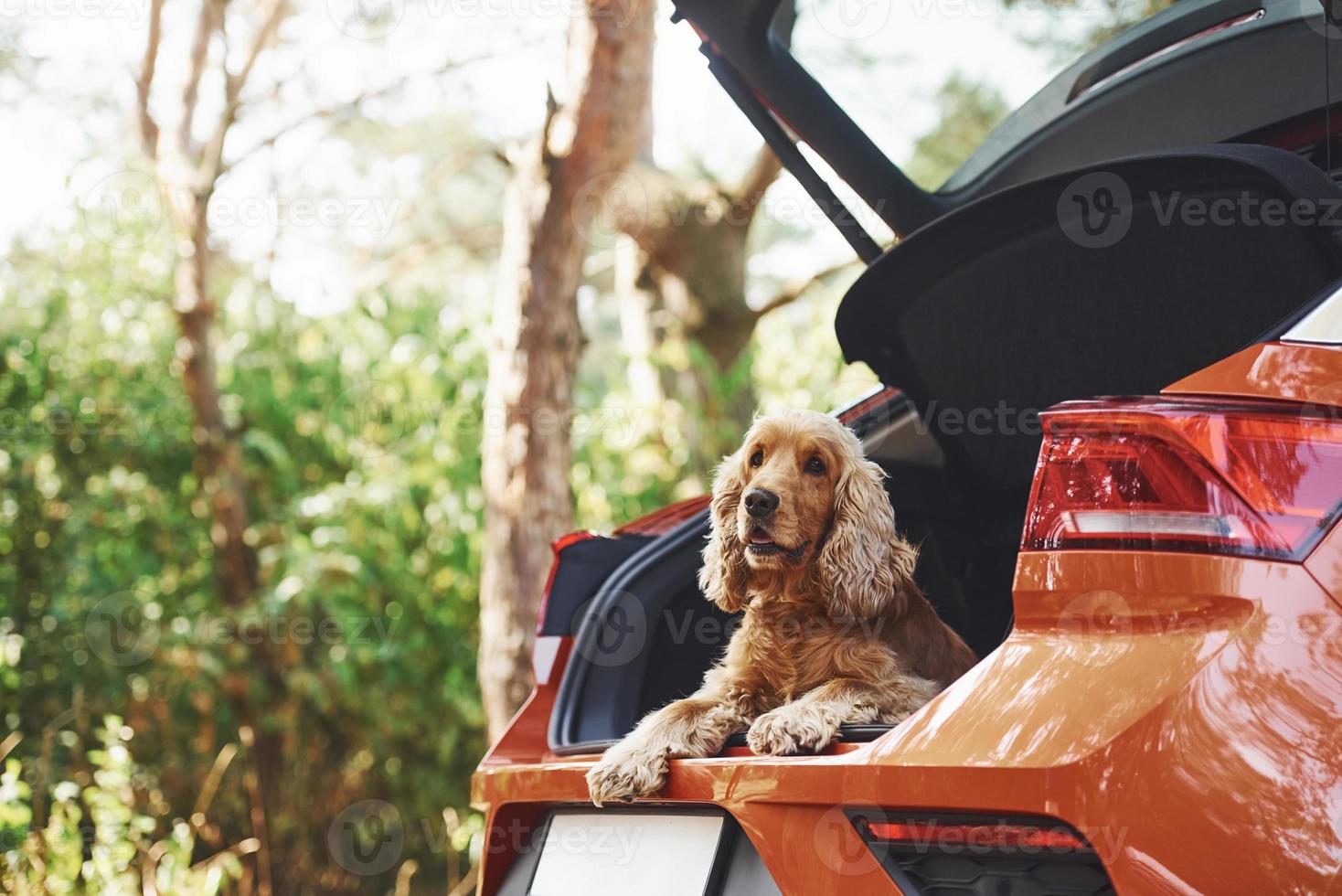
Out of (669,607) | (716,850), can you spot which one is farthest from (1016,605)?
(669,607)

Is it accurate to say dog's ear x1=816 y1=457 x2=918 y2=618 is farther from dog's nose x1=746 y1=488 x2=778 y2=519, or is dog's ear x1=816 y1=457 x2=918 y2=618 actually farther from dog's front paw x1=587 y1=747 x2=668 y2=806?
dog's front paw x1=587 y1=747 x2=668 y2=806

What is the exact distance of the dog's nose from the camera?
280 centimetres

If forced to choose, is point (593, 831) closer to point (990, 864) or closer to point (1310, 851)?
point (990, 864)

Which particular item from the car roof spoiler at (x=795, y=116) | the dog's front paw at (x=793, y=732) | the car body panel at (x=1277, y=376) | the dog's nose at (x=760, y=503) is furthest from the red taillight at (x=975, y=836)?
the car roof spoiler at (x=795, y=116)

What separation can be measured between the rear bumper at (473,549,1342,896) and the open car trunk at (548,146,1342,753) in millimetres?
375

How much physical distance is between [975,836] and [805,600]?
102 centimetres

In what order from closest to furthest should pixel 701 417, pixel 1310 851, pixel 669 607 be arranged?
1. pixel 1310 851
2. pixel 669 607
3. pixel 701 417

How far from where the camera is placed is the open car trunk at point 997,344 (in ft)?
7.95

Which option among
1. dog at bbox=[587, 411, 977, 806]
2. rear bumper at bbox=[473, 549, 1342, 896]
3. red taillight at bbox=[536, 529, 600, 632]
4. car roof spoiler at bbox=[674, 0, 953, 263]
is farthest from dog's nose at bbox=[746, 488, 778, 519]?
car roof spoiler at bbox=[674, 0, 953, 263]

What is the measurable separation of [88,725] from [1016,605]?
657cm

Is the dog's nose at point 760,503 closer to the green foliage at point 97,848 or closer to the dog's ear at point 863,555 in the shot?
the dog's ear at point 863,555

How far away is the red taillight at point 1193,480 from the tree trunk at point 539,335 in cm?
464

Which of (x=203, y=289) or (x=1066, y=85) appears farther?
(x=203, y=289)

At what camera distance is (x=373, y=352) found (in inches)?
310
